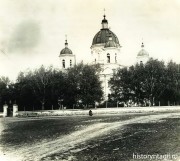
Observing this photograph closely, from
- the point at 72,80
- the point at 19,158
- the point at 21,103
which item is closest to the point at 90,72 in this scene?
the point at 72,80

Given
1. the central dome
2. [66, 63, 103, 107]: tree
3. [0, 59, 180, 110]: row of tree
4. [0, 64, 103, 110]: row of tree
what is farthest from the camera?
the central dome

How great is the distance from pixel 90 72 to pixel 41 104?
8.26 metres

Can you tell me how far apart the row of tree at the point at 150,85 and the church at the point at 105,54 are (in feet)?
35.1

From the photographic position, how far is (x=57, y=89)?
51.8m

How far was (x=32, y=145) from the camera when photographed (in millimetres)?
18391

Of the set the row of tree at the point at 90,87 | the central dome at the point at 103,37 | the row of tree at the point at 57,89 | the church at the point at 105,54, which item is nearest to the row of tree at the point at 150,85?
the row of tree at the point at 90,87

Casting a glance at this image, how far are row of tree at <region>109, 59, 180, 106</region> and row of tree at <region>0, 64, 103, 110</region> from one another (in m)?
4.75

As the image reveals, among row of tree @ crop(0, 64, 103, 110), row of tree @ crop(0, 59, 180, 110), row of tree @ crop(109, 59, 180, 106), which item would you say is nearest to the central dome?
row of tree @ crop(0, 59, 180, 110)

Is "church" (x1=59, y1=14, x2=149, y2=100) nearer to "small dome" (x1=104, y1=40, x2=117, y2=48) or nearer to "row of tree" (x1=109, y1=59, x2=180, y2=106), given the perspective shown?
"small dome" (x1=104, y1=40, x2=117, y2=48)

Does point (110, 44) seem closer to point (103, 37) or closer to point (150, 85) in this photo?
point (103, 37)

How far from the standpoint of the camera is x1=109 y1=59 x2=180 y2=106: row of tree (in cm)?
5181

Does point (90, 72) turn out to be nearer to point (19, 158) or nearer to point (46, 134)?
point (46, 134)

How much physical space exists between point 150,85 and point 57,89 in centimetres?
1214

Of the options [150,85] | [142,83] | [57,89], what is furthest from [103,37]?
[57,89]
